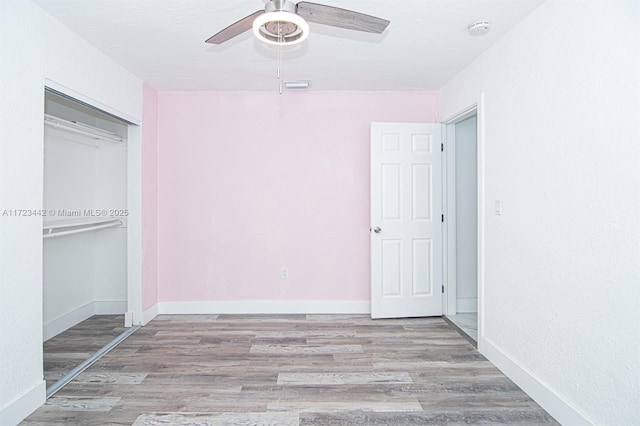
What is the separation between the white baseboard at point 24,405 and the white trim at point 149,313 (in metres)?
1.37

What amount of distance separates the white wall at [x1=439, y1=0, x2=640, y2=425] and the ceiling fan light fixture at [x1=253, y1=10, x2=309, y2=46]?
1.46 meters

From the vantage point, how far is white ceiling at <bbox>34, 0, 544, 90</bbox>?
7.20 ft

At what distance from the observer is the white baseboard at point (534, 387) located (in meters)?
1.94

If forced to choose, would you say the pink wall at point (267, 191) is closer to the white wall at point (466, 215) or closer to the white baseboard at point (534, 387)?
the white wall at point (466, 215)

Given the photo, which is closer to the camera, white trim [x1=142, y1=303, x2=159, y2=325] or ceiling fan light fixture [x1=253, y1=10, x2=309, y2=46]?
ceiling fan light fixture [x1=253, y1=10, x2=309, y2=46]

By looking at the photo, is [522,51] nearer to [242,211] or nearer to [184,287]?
[242,211]

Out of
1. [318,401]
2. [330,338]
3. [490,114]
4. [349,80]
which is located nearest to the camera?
[318,401]

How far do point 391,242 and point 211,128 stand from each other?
2.27 meters

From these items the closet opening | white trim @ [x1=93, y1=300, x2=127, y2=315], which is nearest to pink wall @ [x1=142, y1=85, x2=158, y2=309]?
the closet opening

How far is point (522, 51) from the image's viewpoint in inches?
93.3

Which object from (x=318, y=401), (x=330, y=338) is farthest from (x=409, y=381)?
(x=330, y=338)

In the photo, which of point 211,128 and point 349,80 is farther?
point 211,128

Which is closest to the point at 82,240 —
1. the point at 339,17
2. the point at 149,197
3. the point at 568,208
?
the point at 149,197

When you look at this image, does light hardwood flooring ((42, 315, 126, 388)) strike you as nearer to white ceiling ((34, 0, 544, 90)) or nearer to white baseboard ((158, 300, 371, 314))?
white baseboard ((158, 300, 371, 314))
